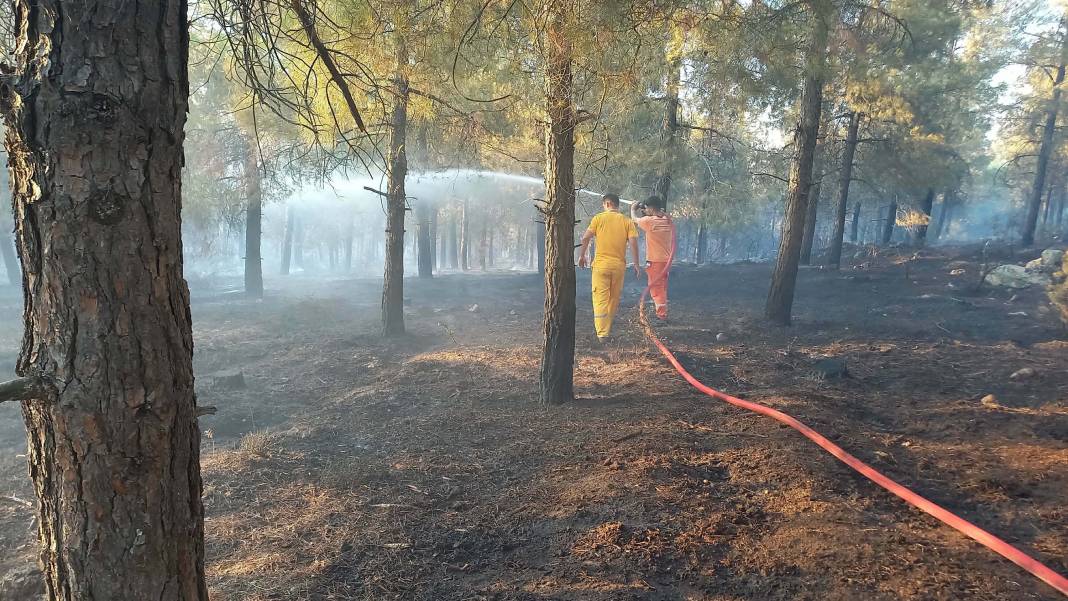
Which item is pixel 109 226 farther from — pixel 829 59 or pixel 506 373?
pixel 829 59

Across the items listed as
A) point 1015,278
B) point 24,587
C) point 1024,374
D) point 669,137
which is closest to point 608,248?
point 1024,374

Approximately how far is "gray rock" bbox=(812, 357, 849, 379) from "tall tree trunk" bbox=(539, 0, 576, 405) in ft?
9.79

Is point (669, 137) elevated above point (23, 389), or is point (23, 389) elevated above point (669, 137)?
point (669, 137)

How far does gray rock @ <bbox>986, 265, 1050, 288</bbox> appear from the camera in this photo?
41.7 ft

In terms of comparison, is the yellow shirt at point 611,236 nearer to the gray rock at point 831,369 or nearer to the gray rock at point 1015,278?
the gray rock at point 831,369

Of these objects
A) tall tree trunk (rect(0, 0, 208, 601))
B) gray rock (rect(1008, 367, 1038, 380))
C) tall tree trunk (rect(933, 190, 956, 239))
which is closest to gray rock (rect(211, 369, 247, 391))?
tall tree trunk (rect(0, 0, 208, 601))

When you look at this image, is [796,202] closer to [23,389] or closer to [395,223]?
[395,223]

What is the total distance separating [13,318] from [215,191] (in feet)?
20.0

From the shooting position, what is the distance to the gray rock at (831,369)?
6.43 metres

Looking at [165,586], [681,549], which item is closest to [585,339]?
[681,549]

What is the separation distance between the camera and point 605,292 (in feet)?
26.4

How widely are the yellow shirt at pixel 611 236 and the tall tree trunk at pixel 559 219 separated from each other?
2203 millimetres

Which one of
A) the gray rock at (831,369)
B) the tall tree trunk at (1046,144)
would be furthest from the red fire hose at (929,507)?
the tall tree trunk at (1046,144)

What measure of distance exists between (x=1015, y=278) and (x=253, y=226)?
67.2 feet
